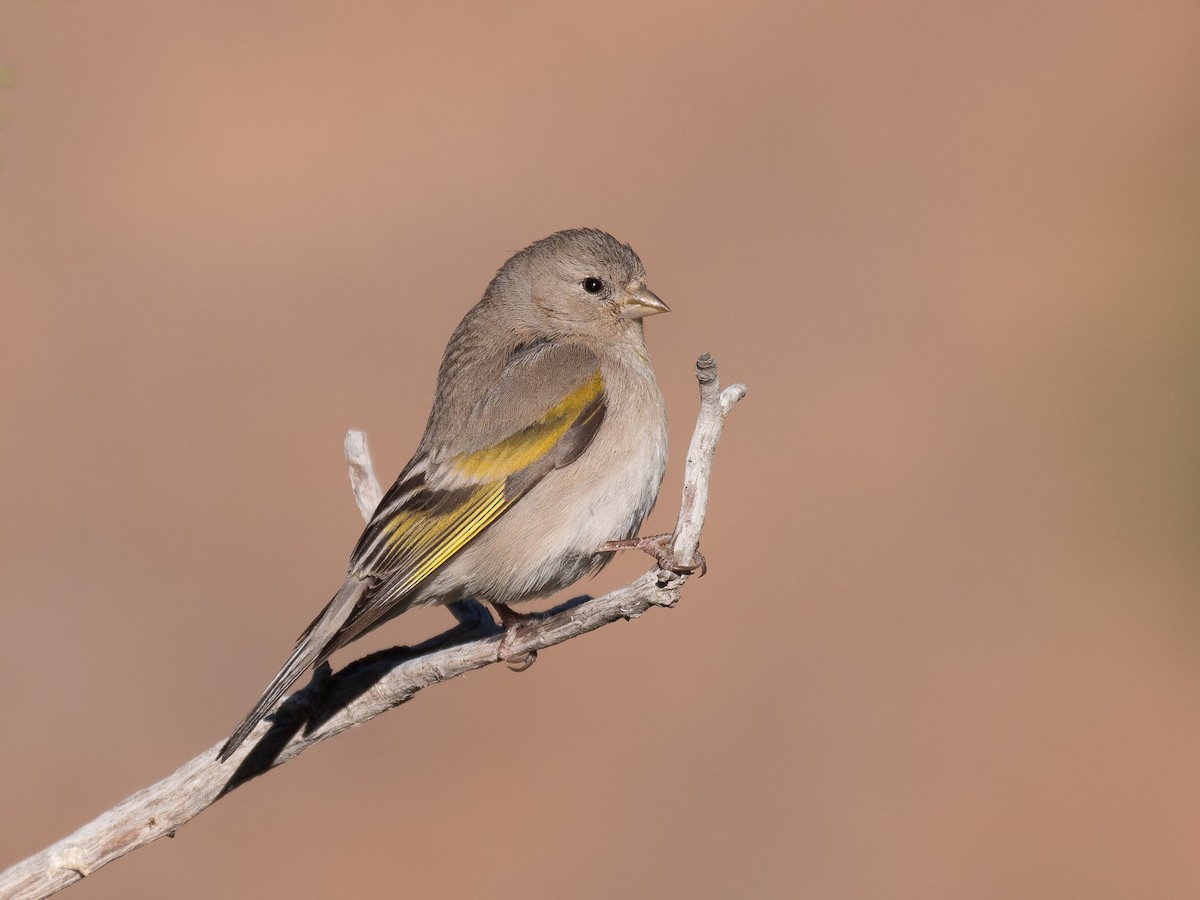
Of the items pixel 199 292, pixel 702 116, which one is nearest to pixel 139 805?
pixel 199 292

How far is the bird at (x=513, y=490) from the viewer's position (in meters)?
6.52

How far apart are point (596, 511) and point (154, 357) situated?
1316 cm

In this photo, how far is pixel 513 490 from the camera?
6.77m

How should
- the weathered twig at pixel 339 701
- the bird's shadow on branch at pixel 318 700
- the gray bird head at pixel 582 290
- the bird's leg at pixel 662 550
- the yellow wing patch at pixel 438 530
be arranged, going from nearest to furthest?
the bird's leg at pixel 662 550 < the weathered twig at pixel 339 701 < the bird's shadow on branch at pixel 318 700 < the yellow wing patch at pixel 438 530 < the gray bird head at pixel 582 290

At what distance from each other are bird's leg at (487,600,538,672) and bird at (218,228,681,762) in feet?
0.07

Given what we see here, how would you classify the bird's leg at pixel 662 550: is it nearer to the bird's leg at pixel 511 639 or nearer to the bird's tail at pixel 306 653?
the bird's leg at pixel 511 639

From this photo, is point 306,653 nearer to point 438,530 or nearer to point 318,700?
point 318,700

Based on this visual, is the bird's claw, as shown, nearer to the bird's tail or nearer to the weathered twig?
the weathered twig

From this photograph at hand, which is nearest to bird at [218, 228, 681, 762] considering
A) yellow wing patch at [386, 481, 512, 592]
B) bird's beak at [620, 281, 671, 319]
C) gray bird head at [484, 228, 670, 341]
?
yellow wing patch at [386, 481, 512, 592]

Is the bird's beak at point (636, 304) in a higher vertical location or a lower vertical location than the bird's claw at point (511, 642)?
higher

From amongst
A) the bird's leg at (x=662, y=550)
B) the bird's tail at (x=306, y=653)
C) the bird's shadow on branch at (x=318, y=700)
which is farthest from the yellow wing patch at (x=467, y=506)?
the bird's leg at (x=662, y=550)

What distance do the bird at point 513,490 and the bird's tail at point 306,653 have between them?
1cm

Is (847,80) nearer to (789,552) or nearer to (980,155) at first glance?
(980,155)

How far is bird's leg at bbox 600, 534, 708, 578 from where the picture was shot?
5.48 m
